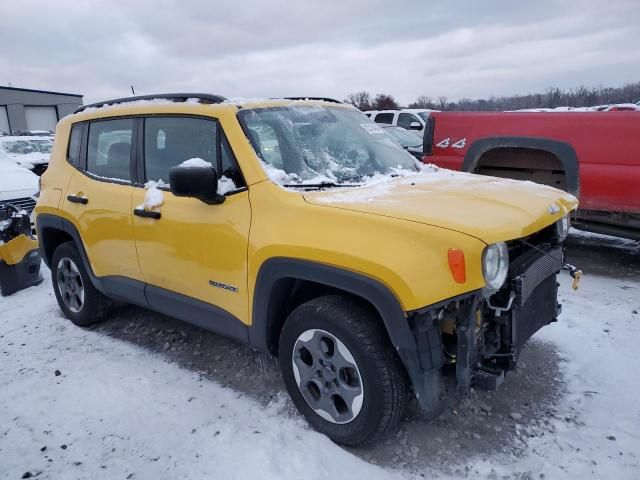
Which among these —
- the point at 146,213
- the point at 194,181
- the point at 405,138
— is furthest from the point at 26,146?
the point at 194,181

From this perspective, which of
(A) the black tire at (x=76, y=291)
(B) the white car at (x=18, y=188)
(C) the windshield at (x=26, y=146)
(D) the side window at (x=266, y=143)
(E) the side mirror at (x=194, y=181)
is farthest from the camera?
(C) the windshield at (x=26, y=146)

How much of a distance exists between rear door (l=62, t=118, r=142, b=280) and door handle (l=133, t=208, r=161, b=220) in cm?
13

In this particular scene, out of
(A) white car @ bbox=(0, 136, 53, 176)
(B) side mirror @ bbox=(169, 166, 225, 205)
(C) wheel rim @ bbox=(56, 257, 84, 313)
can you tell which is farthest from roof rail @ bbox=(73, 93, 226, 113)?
(A) white car @ bbox=(0, 136, 53, 176)

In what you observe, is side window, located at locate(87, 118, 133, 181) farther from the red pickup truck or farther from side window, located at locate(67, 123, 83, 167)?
the red pickup truck

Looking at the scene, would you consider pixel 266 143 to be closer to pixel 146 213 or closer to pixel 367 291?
pixel 146 213

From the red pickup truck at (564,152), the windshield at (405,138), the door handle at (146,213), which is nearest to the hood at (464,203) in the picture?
the door handle at (146,213)

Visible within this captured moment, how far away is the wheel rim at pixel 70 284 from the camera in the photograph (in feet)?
14.7

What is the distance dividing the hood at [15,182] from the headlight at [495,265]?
6.67 meters

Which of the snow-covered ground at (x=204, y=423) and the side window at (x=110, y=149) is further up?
the side window at (x=110, y=149)

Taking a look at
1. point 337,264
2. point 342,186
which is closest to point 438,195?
point 342,186

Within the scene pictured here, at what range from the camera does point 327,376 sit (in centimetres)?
273

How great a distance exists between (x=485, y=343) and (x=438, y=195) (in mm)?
843

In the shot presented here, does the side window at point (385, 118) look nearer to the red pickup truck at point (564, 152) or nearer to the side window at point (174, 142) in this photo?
the red pickup truck at point (564, 152)

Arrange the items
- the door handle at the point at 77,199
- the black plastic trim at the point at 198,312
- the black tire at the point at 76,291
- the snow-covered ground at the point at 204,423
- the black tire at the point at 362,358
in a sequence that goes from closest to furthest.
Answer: the black tire at the point at 362,358 < the snow-covered ground at the point at 204,423 < the black plastic trim at the point at 198,312 < the door handle at the point at 77,199 < the black tire at the point at 76,291
